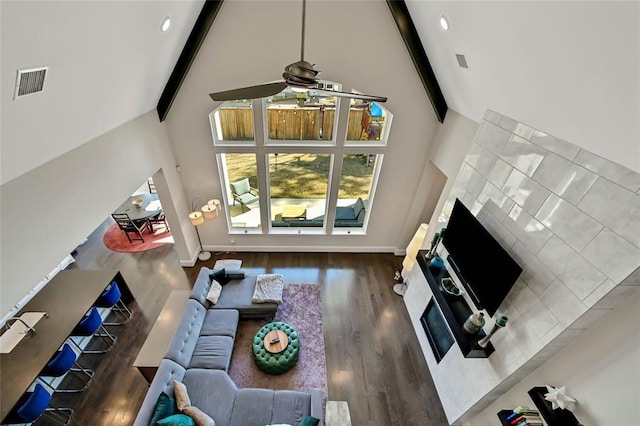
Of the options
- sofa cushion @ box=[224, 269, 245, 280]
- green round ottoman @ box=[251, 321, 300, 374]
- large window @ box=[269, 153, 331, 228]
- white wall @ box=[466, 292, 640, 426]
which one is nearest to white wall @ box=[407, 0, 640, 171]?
white wall @ box=[466, 292, 640, 426]

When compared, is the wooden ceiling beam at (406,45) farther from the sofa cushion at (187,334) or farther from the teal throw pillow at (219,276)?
the sofa cushion at (187,334)

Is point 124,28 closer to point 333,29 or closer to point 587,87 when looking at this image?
point 333,29

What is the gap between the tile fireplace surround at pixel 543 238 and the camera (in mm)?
2016

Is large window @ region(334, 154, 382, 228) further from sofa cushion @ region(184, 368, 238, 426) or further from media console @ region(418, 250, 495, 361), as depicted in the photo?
sofa cushion @ region(184, 368, 238, 426)

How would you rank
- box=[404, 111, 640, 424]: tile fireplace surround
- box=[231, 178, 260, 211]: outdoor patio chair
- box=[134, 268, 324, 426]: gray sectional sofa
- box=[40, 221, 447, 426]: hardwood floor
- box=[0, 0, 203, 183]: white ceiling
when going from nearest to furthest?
box=[0, 0, 203, 183]: white ceiling, box=[404, 111, 640, 424]: tile fireplace surround, box=[134, 268, 324, 426]: gray sectional sofa, box=[40, 221, 447, 426]: hardwood floor, box=[231, 178, 260, 211]: outdoor patio chair

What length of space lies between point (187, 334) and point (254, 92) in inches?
140

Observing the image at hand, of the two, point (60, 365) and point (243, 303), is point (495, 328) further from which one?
point (60, 365)

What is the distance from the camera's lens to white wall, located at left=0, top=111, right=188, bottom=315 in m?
2.34

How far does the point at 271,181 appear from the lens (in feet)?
Result: 18.6

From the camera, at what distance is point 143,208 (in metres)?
6.80

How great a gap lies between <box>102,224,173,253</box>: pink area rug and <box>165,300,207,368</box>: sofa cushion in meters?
2.91

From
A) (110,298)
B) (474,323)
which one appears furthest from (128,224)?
(474,323)

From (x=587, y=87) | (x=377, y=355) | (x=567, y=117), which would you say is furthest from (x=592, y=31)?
(x=377, y=355)

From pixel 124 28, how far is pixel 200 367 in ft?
13.1
